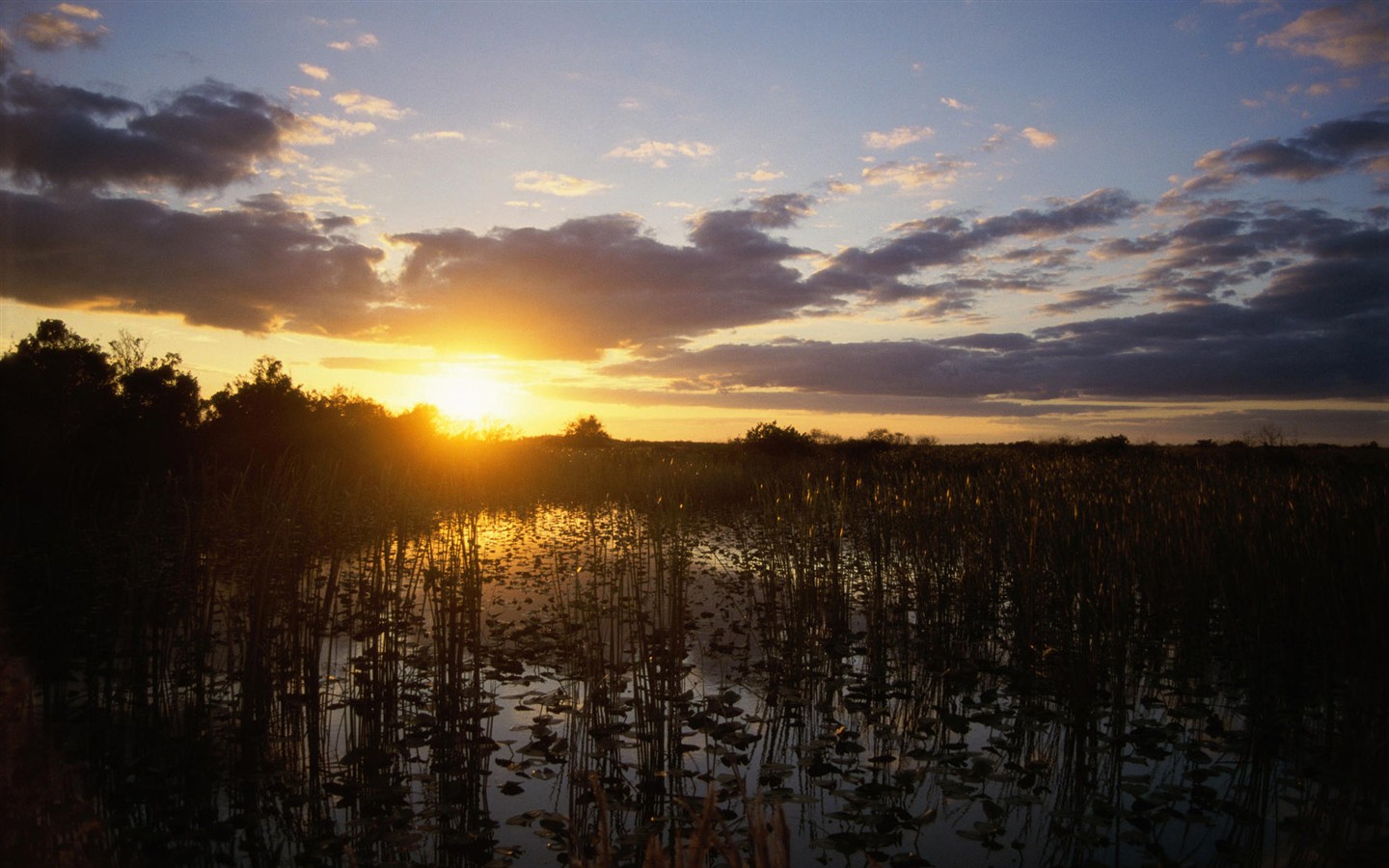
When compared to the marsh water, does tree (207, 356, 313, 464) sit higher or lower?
higher

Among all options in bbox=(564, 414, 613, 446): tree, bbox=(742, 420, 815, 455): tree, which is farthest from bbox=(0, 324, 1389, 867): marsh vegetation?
bbox=(564, 414, 613, 446): tree

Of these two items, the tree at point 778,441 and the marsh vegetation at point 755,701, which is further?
the tree at point 778,441

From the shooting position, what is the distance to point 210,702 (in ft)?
19.4

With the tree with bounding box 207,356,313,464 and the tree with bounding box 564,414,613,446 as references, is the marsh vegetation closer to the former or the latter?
the tree with bounding box 207,356,313,464

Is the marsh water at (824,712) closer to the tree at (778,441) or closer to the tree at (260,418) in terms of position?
the tree at (260,418)

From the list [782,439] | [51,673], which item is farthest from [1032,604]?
[782,439]

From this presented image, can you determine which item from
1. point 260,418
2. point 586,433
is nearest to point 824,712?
point 260,418

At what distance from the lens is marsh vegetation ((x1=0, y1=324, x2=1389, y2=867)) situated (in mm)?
4082

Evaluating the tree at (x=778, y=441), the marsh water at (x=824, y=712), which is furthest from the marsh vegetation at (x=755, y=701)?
the tree at (x=778, y=441)

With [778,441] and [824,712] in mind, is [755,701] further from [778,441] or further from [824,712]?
[778,441]

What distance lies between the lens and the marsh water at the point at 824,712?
4.11 meters

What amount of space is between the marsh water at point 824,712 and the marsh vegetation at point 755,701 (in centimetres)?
3

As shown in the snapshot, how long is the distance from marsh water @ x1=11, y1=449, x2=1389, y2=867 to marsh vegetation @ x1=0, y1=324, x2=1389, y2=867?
34 mm

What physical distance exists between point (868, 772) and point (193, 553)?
5.68m
